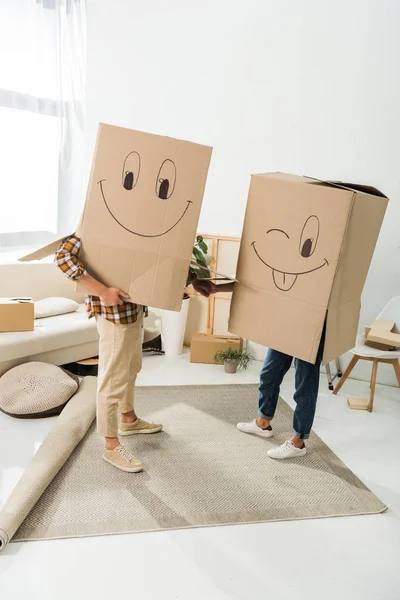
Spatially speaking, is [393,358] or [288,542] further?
[393,358]

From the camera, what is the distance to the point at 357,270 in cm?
193

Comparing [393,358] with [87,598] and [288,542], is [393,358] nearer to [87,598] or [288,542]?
[288,542]

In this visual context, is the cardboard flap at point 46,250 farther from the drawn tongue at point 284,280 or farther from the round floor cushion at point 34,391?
the round floor cushion at point 34,391

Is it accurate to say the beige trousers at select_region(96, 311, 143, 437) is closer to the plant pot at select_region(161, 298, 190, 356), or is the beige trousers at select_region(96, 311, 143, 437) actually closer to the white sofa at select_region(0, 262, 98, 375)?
the white sofa at select_region(0, 262, 98, 375)

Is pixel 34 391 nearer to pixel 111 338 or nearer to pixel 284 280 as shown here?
pixel 111 338

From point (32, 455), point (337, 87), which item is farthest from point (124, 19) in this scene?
Result: point (32, 455)

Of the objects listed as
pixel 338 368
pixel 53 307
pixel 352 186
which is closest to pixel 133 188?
pixel 352 186

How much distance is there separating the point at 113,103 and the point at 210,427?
234cm

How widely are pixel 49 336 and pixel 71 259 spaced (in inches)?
46.5

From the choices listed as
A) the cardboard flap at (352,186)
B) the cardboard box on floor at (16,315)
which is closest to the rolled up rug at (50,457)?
the cardboard box on floor at (16,315)

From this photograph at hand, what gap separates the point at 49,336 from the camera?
9.41 ft

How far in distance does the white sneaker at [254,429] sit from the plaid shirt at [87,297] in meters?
0.77

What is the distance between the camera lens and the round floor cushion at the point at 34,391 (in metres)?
2.48

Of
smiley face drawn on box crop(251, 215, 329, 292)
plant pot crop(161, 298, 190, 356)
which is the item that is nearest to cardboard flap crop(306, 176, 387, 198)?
smiley face drawn on box crop(251, 215, 329, 292)
